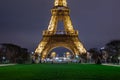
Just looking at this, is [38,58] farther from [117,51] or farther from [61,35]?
[117,51]

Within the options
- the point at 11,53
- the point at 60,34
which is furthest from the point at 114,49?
the point at 11,53

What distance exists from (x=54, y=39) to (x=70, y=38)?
10.5 feet

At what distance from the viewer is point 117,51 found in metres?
66.5

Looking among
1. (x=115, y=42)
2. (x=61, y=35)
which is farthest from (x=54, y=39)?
(x=115, y=42)

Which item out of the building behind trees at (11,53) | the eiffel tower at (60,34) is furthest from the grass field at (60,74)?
the building behind trees at (11,53)

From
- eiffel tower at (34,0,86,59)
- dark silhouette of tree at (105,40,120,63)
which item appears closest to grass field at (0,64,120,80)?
eiffel tower at (34,0,86,59)

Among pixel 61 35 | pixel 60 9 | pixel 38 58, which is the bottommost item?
pixel 38 58

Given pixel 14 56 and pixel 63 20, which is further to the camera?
pixel 14 56

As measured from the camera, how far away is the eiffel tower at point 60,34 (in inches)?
2510

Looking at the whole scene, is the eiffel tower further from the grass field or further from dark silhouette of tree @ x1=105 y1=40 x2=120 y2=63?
the grass field

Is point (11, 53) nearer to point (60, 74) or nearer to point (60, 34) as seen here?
point (60, 34)

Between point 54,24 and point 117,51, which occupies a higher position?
point 54,24

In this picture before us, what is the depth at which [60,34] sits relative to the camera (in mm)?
65125

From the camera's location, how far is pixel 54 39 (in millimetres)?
65312
